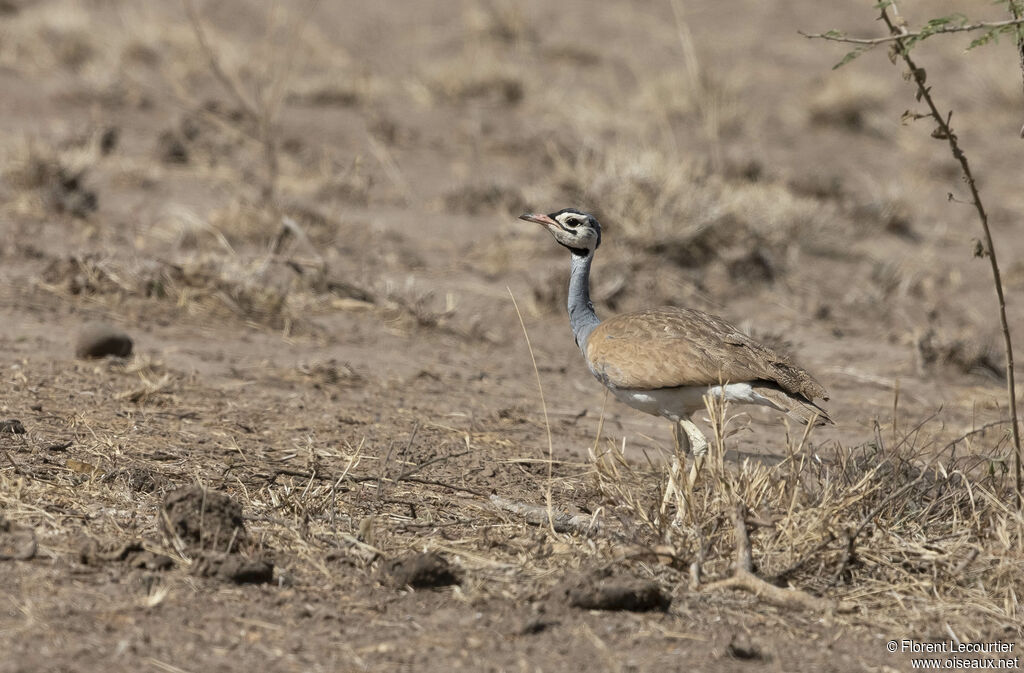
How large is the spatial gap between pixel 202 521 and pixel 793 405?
7.13 feet

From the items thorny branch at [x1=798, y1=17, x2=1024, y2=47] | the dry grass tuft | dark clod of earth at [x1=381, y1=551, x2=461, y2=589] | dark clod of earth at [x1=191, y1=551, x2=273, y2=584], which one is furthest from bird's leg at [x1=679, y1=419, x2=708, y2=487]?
dark clod of earth at [x1=191, y1=551, x2=273, y2=584]

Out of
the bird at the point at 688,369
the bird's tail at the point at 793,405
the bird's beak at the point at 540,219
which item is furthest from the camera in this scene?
the bird's beak at the point at 540,219

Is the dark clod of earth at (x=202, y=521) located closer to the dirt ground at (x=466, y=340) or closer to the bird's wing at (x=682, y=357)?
the dirt ground at (x=466, y=340)

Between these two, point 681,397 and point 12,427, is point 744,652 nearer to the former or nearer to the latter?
point 681,397

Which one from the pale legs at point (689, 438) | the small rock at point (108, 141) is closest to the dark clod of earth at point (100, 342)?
the pale legs at point (689, 438)

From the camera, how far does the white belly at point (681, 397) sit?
4.63 meters

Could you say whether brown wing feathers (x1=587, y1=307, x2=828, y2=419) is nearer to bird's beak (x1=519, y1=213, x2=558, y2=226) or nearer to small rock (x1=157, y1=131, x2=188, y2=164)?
bird's beak (x1=519, y1=213, x2=558, y2=226)

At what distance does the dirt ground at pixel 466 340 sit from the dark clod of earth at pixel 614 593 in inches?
0.4

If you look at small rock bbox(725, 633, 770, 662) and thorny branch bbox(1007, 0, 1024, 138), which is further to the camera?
thorny branch bbox(1007, 0, 1024, 138)

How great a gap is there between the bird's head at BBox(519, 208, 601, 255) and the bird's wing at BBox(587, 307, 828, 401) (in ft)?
1.47

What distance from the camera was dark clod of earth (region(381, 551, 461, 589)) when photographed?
12.4ft

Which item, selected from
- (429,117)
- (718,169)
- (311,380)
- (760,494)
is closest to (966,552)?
(760,494)

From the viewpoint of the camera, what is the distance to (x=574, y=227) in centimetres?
529

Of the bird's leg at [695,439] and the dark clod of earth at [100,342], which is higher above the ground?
the bird's leg at [695,439]
